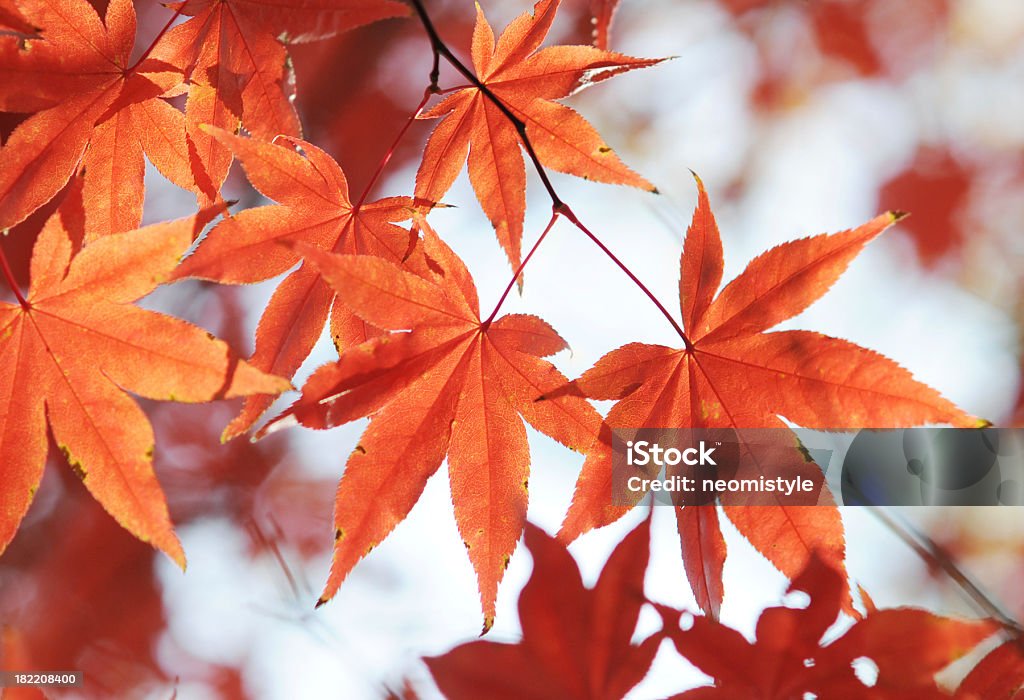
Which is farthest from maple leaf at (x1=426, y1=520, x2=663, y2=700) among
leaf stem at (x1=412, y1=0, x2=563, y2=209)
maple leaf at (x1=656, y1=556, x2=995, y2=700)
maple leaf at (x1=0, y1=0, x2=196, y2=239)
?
maple leaf at (x1=0, y1=0, x2=196, y2=239)

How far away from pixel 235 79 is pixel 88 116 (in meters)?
0.13

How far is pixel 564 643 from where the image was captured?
69 centimetres

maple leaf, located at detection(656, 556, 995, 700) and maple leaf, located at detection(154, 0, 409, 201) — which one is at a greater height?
maple leaf, located at detection(154, 0, 409, 201)

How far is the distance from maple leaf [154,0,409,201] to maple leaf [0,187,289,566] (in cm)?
9

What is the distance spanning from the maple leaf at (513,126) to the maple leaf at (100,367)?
0.76 ft

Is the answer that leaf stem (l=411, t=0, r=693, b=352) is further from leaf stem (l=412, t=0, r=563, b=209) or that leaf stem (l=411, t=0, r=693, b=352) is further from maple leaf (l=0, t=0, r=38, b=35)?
maple leaf (l=0, t=0, r=38, b=35)

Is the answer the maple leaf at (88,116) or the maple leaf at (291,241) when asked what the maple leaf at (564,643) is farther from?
the maple leaf at (88,116)

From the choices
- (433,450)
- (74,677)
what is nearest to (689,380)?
(433,450)

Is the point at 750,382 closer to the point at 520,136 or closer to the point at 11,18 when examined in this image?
the point at 520,136

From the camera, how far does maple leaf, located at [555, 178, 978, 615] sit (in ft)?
1.62

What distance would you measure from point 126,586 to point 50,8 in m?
1.16

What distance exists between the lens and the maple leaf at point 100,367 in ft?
1.42

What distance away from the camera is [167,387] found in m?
0.43

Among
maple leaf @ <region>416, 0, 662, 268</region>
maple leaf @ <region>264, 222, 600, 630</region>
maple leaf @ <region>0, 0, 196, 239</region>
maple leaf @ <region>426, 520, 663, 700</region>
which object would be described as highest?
maple leaf @ <region>416, 0, 662, 268</region>
